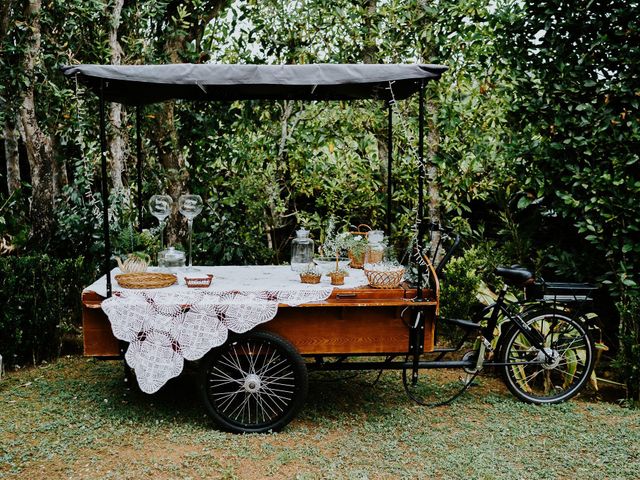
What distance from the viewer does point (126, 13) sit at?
632 cm

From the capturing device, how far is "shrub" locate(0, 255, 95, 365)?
16.9 feet

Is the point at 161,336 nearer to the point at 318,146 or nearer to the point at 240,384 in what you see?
the point at 240,384

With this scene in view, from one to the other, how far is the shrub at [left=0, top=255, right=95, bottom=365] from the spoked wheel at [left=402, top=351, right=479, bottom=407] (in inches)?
116

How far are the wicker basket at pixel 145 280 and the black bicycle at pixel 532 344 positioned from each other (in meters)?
1.65

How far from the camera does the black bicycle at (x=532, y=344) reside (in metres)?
4.45

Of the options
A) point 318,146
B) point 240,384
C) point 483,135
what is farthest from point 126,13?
point 240,384

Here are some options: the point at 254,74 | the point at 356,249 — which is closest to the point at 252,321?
the point at 356,249

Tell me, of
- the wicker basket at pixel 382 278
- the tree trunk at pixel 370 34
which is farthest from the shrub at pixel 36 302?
the tree trunk at pixel 370 34

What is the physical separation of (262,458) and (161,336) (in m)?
0.93

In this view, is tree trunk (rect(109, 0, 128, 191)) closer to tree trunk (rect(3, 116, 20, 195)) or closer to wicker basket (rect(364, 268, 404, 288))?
tree trunk (rect(3, 116, 20, 195))

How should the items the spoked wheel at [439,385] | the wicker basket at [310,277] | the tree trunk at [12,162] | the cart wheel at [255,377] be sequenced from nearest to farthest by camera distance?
the cart wheel at [255,377] → the wicker basket at [310,277] → the spoked wheel at [439,385] → the tree trunk at [12,162]

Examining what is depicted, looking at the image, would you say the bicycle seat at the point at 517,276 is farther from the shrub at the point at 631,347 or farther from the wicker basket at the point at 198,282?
the wicker basket at the point at 198,282

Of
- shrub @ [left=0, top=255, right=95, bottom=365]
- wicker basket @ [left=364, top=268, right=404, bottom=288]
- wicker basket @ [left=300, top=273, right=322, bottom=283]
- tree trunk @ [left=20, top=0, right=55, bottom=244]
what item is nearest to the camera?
wicker basket @ [left=364, top=268, right=404, bottom=288]

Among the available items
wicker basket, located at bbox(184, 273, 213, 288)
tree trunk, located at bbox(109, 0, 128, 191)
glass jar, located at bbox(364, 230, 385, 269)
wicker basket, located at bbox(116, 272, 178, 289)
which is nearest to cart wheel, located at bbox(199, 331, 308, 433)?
wicker basket, located at bbox(184, 273, 213, 288)
